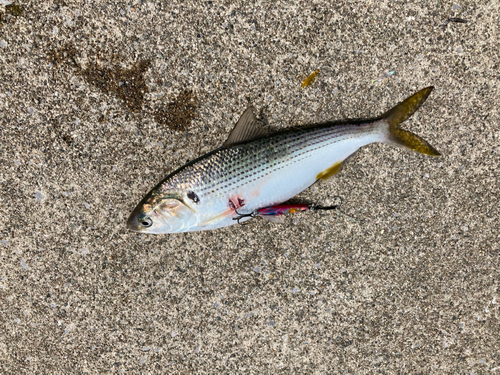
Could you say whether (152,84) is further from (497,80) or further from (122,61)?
(497,80)

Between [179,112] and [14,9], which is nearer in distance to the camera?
[14,9]

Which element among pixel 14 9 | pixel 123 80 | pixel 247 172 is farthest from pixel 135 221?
pixel 14 9

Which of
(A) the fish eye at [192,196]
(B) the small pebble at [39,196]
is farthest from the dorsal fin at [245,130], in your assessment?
(B) the small pebble at [39,196]

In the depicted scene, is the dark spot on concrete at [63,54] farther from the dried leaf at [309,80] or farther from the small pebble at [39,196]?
the dried leaf at [309,80]

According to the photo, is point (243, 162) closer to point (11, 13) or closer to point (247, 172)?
point (247, 172)

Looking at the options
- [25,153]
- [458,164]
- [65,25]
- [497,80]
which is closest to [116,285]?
[25,153]

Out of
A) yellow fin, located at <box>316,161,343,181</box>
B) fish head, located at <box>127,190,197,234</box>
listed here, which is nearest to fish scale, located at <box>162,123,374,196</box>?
fish head, located at <box>127,190,197,234</box>
